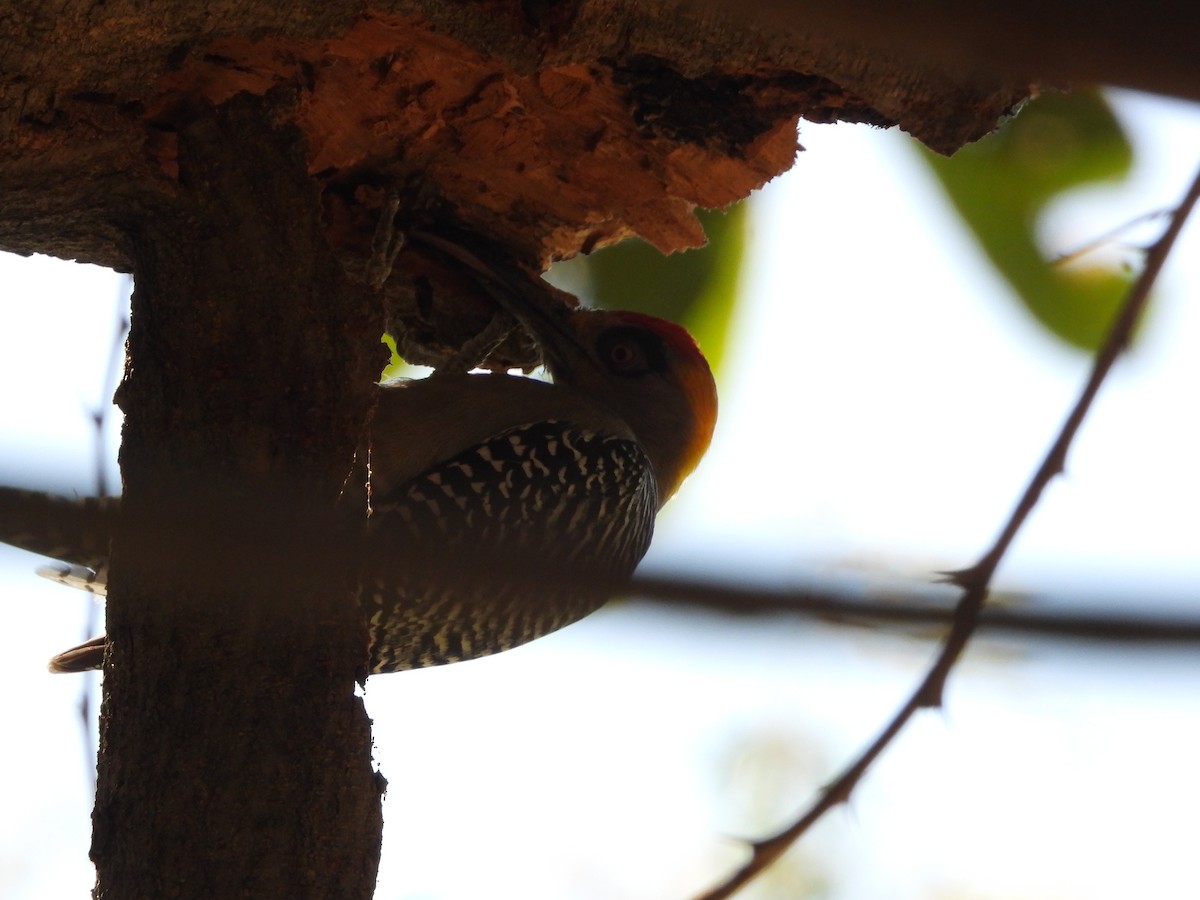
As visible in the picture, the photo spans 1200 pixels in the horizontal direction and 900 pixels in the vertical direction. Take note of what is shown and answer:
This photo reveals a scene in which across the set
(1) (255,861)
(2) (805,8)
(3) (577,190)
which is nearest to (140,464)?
(1) (255,861)

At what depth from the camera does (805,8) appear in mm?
630

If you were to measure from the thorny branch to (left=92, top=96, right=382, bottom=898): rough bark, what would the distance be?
2.67 feet

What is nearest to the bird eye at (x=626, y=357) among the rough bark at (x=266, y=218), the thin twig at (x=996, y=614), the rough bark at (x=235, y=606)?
the rough bark at (x=266, y=218)

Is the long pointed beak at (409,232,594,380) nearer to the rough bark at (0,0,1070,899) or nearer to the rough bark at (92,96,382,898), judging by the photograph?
the rough bark at (0,0,1070,899)

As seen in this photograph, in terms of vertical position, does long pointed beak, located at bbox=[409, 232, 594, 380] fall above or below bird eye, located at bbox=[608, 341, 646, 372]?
below

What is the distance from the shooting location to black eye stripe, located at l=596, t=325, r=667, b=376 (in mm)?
4699

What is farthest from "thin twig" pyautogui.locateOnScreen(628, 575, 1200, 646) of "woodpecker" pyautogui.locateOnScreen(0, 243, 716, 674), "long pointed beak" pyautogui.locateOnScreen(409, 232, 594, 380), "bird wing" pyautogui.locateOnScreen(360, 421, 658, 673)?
"long pointed beak" pyautogui.locateOnScreen(409, 232, 594, 380)

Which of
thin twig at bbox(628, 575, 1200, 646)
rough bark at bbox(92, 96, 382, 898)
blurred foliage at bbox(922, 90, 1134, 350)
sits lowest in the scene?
thin twig at bbox(628, 575, 1200, 646)

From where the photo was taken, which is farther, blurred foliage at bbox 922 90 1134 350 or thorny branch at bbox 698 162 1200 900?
blurred foliage at bbox 922 90 1134 350

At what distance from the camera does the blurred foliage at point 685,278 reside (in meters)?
3.89

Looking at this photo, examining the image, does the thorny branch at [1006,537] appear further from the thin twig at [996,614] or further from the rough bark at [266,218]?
the thin twig at [996,614]

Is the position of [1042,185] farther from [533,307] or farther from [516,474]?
[516,474]

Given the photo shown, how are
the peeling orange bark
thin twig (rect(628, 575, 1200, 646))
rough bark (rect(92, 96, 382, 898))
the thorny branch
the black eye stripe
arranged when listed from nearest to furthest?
thin twig (rect(628, 575, 1200, 646))
the thorny branch
rough bark (rect(92, 96, 382, 898))
the peeling orange bark
the black eye stripe

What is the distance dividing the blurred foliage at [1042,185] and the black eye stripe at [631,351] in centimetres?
138
